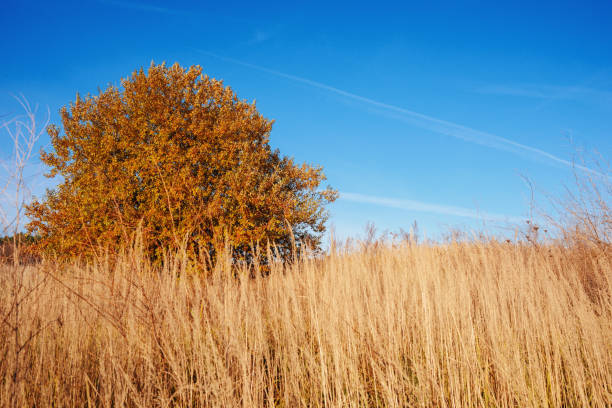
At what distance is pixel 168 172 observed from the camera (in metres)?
9.22

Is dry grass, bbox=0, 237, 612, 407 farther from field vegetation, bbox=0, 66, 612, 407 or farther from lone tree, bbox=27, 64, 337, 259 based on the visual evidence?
lone tree, bbox=27, 64, 337, 259

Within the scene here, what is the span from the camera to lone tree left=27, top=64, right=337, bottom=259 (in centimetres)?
911

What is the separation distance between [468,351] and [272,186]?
7.85 m

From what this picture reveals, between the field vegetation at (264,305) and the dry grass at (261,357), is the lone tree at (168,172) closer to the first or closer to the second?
the field vegetation at (264,305)

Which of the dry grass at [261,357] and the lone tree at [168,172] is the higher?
the lone tree at [168,172]

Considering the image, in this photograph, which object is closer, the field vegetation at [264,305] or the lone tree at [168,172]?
the field vegetation at [264,305]

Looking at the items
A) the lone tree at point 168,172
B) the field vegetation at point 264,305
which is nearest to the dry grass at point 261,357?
the field vegetation at point 264,305

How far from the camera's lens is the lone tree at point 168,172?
911 centimetres

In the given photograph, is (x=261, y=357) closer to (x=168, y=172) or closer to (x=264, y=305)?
(x=264, y=305)

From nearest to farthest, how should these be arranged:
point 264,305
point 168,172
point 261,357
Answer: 1. point 261,357
2. point 264,305
3. point 168,172

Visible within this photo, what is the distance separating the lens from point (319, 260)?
5.33 m

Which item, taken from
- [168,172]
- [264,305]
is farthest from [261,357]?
[168,172]

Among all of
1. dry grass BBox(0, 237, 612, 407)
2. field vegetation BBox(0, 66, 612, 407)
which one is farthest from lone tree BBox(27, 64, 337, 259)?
dry grass BBox(0, 237, 612, 407)

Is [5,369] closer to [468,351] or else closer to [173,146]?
[468,351]
